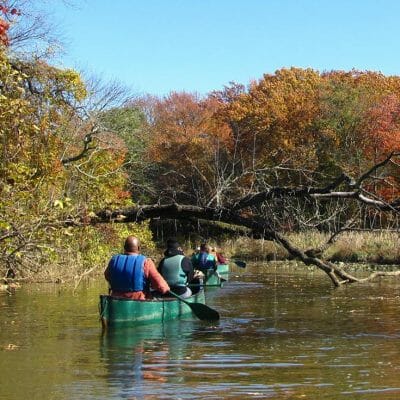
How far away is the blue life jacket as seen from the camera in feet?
42.2

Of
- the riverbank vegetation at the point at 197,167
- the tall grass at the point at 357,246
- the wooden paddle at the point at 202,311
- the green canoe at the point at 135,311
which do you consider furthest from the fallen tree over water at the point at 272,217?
the tall grass at the point at 357,246

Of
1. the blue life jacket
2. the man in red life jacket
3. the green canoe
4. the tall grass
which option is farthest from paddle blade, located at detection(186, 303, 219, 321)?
the tall grass

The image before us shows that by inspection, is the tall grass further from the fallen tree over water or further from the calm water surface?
the fallen tree over water

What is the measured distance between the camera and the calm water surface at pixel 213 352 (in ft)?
28.0

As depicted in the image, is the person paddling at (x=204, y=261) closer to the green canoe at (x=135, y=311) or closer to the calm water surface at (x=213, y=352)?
the calm water surface at (x=213, y=352)

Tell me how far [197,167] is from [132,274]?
30594 millimetres

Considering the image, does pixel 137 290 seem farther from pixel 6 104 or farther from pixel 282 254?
pixel 282 254

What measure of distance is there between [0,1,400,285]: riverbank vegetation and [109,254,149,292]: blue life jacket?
0.99 m

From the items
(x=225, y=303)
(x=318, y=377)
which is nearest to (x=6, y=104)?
(x=318, y=377)

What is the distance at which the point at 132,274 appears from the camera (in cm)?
1295

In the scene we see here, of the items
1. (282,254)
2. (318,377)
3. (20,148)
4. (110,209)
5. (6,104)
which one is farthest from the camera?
(282,254)

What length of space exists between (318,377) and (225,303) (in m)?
8.91

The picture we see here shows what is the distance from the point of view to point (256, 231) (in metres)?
14.6

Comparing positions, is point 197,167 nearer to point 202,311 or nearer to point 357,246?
point 357,246
